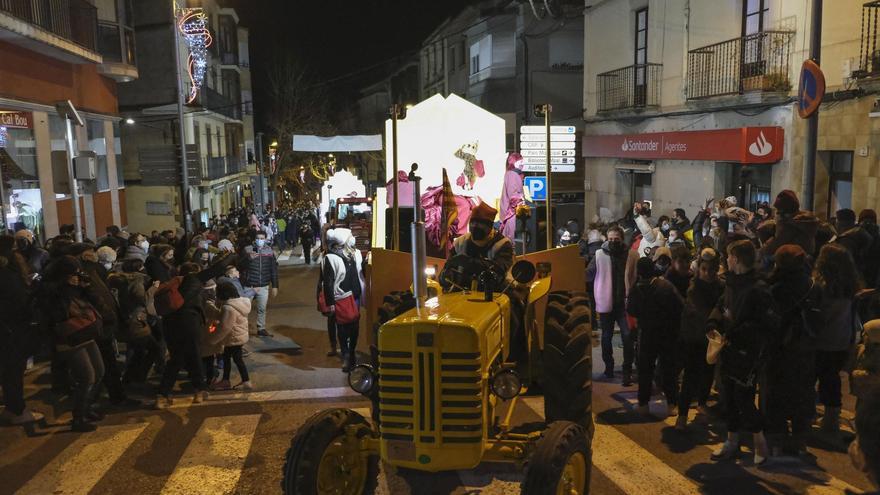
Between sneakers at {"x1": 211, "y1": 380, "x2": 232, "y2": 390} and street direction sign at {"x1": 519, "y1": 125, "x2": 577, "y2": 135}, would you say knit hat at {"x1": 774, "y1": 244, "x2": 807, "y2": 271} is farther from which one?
street direction sign at {"x1": 519, "y1": 125, "x2": 577, "y2": 135}

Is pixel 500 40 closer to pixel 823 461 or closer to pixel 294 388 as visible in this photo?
pixel 294 388

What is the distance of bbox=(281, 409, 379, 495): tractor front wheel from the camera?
179 inches

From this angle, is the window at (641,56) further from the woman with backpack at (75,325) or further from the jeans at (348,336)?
the woman with backpack at (75,325)

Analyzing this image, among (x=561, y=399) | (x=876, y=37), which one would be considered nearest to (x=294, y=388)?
(x=561, y=399)

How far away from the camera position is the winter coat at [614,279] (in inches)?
348

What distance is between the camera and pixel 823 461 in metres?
5.96

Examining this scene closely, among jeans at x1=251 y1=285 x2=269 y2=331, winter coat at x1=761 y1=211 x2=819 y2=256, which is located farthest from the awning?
winter coat at x1=761 y1=211 x2=819 y2=256

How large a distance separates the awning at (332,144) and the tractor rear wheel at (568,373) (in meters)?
16.0

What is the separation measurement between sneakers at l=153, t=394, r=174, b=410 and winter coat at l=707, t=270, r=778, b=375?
233 inches

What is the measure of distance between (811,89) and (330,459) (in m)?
8.31

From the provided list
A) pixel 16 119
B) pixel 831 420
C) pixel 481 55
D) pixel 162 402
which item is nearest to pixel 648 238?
pixel 831 420

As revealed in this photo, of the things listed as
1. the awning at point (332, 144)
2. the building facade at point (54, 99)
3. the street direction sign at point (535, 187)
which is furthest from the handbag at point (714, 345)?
the awning at point (332, 144)

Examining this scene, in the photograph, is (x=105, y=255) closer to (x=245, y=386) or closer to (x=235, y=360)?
(x=235, y=360)

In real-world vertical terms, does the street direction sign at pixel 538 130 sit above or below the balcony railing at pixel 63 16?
below
